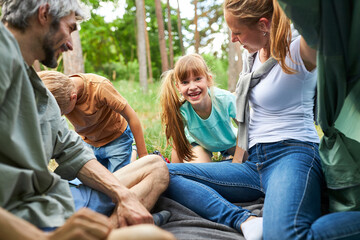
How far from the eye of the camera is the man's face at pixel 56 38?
1.64m

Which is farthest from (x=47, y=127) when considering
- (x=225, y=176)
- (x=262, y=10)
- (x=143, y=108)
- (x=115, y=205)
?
(x=143, y=108)

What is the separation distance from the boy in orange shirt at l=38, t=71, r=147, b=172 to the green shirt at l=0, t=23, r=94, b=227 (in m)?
1.25

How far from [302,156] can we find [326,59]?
0.69 meters

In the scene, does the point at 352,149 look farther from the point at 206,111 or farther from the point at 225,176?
the point at 206,111

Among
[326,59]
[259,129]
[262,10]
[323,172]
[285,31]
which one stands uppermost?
[262,10]

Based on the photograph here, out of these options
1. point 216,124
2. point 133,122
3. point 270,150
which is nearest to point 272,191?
point 270,150

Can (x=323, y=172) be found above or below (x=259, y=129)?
below

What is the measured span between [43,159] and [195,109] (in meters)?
2.05

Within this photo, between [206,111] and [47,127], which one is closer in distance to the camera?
[47,127]

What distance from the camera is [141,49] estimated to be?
9336mm

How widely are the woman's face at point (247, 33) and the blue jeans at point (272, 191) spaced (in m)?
0.64

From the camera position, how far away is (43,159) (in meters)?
1.46

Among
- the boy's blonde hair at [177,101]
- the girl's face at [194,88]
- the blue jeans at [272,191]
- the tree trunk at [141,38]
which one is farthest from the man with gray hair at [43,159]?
the tree trunk at [141,38]

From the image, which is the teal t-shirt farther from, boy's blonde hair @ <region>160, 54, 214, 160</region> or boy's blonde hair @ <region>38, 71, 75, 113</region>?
boy's blonde hair @ <region>38, 71, 75, 113</region>
